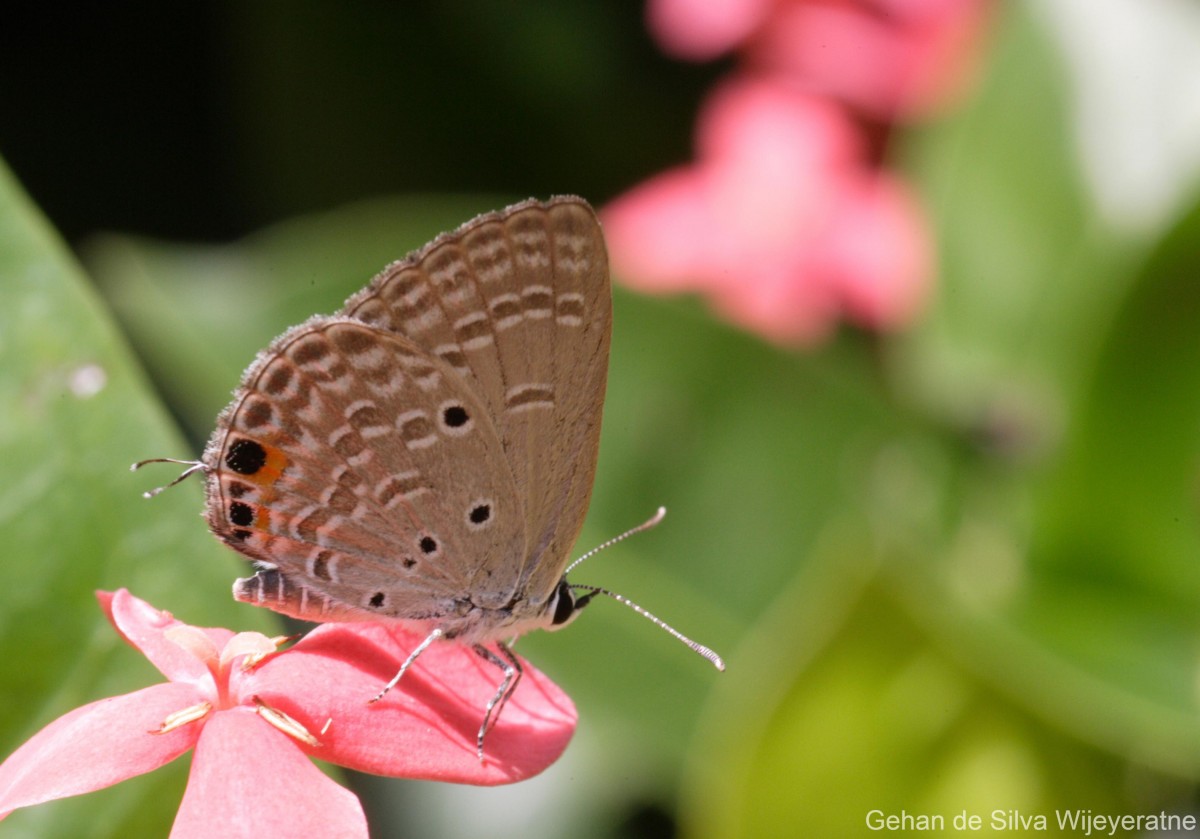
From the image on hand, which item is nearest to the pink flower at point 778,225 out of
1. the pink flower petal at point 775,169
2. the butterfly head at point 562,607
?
the pink flower petal at point 775,169

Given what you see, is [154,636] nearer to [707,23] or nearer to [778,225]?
[778,225]

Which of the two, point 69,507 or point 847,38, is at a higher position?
point 69,507

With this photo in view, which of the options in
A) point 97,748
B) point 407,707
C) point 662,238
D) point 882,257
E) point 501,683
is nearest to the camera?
point 97,748

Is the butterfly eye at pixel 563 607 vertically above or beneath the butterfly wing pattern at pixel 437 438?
beneath

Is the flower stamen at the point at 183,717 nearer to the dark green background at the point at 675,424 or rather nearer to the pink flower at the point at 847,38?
the dark green background at the point at 675,424

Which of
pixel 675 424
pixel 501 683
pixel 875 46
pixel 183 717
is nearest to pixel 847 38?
pixel 875 46

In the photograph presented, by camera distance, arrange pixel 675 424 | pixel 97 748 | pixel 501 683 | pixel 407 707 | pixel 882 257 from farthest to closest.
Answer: pixel 882 257 → pixel 675 424 → pixel 501 683 → pixel 407 707 → pixel 97 748

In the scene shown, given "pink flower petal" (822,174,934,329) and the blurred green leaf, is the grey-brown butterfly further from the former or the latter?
"pink flower petal" (822,174,934,329)

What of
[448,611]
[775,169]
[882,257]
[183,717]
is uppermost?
[183,717]
